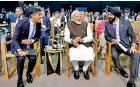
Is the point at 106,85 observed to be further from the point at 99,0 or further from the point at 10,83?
the point at 99,0

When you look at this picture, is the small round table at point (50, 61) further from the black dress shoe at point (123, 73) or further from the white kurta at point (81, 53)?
the black dress shoe at point (123, 73)

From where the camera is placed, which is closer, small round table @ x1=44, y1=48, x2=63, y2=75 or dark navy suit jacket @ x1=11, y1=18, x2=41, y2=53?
dark navy suit jacket @ x1=11, y1=18, x2=41, y2=53

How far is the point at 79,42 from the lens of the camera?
4168 millimetres

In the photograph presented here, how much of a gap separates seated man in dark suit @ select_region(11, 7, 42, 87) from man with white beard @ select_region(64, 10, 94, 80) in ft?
1.76

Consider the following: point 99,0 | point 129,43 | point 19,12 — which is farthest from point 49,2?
point 129,43

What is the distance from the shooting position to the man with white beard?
4.01 m

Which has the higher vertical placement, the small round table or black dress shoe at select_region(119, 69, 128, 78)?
the small round table

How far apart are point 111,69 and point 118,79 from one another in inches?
19.7

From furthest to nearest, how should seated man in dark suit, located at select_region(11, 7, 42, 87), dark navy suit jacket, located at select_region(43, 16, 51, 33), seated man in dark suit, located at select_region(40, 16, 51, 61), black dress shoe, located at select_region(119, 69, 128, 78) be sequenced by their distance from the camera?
dark navy suit jacket, located at select_region(43, 16, 51, 33), seated man in dark suit, located at select_region(40, 16, 51, 61), black dress shoe, located at select_region(119, 69, 128, 78), seated man in dark suit, located at select_region(11, 7, 42, 87)

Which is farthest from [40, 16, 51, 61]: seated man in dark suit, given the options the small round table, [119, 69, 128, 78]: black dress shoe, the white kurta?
[119, 69, 128, 78]: black dress shoe

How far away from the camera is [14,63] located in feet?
14.9

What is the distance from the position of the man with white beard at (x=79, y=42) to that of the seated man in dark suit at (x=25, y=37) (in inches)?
21.1

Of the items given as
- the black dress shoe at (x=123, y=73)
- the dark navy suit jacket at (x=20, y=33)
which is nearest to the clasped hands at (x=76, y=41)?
the dark navy suit jacket at (x=20, y=33)

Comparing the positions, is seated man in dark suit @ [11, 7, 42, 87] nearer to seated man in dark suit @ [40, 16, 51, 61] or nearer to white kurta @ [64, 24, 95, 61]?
white kurta @ [64, 24, 95, 61]
